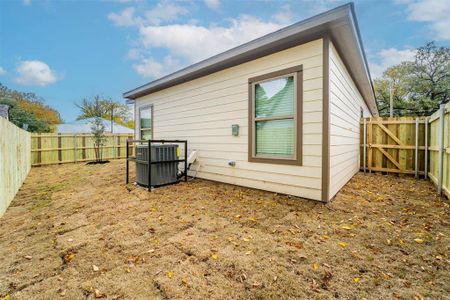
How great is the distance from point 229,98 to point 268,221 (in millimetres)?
3022

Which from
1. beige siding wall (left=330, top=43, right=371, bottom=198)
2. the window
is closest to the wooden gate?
beige siding wall (left=330, top=43, right=371, bottom=198)

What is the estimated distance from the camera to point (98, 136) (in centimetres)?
992

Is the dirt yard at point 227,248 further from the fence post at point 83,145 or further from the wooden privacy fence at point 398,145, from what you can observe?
the fence post at point 83,145

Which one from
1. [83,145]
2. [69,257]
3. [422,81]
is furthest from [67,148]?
[422,81]

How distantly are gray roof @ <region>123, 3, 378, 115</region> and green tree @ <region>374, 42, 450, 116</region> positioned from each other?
15678mm

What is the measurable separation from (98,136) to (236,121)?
8.47 metres

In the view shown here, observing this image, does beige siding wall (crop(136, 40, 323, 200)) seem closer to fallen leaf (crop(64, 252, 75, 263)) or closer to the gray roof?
the gray roof

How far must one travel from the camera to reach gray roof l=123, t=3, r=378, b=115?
3.00m

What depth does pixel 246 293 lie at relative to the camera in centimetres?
146

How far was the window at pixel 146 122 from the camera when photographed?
23.9 feet

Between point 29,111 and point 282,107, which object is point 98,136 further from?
point 29,111

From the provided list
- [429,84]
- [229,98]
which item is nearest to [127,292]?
[229,98]

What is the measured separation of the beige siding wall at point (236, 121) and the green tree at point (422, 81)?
56.5 ft

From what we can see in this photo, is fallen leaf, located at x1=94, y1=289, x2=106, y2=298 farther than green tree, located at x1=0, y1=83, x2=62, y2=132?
No
